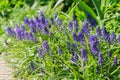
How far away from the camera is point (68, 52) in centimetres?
362

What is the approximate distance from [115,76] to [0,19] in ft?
12.0

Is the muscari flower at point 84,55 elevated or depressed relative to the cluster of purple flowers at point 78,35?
depressed

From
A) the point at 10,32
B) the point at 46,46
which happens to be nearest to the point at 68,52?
the point at 46,46

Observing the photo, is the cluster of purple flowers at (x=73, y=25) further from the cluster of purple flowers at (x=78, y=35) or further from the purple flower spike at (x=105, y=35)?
the purple flower spike at (x=105, y=35)

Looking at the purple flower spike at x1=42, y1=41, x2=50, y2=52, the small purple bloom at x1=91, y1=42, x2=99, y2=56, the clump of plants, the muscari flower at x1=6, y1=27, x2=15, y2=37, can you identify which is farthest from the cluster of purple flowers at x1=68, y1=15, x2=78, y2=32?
the muscari flower at x1=6, y1=27, x2=15, y2=37

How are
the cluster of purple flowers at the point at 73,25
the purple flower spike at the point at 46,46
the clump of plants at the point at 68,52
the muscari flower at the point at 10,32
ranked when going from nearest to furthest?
the clump of plants at the point at 68,52 → the purple flower spike at the point at 46,46 → the cluster of purple flowers at the point at 73,25 → the muscari flower at the point at 10,32

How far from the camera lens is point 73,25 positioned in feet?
12.7

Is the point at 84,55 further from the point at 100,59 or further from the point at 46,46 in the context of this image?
the point at 46,46

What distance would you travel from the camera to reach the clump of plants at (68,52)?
330 cm

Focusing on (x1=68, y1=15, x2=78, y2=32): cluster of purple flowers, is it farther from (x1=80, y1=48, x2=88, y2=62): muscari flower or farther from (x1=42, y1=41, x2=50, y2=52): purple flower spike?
(x1=80, y1=48, x2=88, y2=62): muscari flower

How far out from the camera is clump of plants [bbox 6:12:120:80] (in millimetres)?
3301

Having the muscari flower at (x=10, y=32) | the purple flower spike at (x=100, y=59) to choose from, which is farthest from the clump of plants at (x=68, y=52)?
the muscari flower at (x=10, y=32)

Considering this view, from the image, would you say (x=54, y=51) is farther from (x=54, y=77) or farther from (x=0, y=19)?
(x=0, y=19)

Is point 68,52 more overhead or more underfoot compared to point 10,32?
more underfoot
